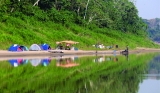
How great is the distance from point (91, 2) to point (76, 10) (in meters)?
3.79

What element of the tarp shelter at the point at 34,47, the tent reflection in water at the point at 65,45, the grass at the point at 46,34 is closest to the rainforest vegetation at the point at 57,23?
the grass at the point at 46,34

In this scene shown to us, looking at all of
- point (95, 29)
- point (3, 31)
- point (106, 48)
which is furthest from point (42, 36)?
point (95, 29)

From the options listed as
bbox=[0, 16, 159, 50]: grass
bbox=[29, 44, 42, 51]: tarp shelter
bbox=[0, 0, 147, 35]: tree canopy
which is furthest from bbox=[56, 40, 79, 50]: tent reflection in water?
bbox=[0, 0, 147, 35]: tree canopy

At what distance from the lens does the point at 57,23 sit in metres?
55.6

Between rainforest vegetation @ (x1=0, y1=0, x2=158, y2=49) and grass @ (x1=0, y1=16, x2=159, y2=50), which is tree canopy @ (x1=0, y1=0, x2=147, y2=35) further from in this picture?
grass @ (x1=0, y1=16, x2=159, y2=50)

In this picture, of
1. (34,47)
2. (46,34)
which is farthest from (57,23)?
(34,47)

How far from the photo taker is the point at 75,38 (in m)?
51.6

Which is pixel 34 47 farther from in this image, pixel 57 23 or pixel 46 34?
pixel 57 23

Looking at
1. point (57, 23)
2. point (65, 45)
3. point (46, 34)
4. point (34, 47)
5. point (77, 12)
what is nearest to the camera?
point (34, 47)

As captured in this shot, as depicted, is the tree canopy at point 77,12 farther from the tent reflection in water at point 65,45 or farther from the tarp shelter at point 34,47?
the tent reflection in water at point 65,45

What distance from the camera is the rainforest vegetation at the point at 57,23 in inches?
1657

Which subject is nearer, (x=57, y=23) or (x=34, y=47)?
(x=34, y=47)

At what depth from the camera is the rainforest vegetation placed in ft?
138

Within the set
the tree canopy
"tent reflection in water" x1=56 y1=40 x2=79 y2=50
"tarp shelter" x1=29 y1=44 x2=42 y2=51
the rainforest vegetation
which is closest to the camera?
"tarp shelter" x1=29 y1=44 x2=42 y2=51
